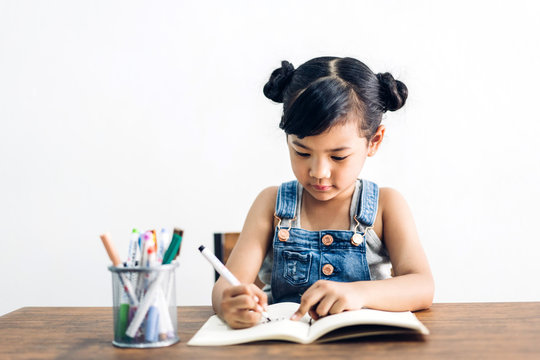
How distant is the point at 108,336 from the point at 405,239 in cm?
60

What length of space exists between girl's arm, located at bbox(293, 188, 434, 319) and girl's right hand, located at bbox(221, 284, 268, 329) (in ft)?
0.20

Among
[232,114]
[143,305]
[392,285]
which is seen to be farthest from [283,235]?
[232,114]

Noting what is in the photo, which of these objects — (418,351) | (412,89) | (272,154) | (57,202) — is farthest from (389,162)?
(418,351)

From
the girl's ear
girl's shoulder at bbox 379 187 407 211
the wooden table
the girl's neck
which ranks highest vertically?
the girl's ear

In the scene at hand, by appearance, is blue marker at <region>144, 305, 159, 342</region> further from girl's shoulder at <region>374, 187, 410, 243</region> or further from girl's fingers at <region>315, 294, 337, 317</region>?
girl's shoulder at <region>374, 187, 410, 243</region>

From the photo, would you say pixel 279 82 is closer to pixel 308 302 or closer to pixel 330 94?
pixel 330 94

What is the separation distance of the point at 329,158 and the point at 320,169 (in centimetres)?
3

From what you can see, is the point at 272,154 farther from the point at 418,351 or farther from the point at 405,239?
the point at 418,351

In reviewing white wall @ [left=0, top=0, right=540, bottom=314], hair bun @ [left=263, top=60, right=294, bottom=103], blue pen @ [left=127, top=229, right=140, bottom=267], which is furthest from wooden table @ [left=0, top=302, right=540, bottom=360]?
white wall @ [left=0, top=0, right=540, bottom=314]

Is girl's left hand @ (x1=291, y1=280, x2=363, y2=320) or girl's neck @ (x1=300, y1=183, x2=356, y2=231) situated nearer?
girl's left hand @ (x1=291, y1=280, x2=363, y2=320)

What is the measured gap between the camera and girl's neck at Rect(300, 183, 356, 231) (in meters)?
1.28

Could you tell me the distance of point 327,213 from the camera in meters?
1.29

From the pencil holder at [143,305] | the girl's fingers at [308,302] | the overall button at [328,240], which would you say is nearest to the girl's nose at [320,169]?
the overall button at [328,240]

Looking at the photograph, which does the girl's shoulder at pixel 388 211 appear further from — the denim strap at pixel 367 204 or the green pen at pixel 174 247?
the green pen at pixel 174 247
